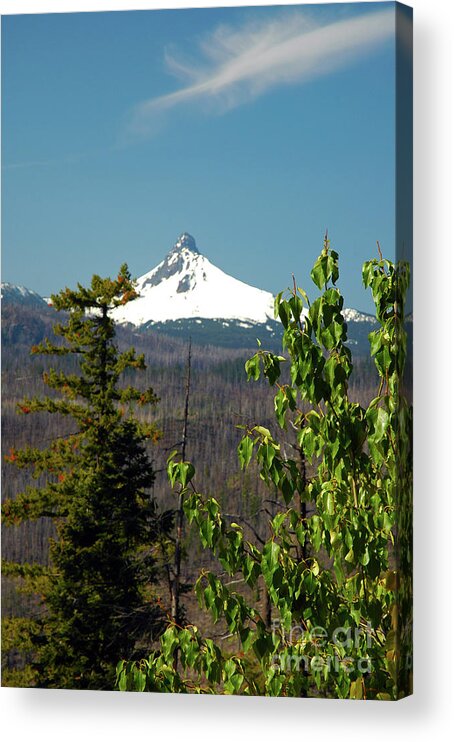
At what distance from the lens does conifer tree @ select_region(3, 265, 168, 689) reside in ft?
20.9

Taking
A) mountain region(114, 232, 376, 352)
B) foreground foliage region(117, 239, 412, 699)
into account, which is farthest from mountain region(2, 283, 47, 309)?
foreground foliage region(117, 239, 412, 699)

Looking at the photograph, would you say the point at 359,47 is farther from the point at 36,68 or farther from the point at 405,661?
the point at 405,661

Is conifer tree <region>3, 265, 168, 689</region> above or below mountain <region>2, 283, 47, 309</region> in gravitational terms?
below

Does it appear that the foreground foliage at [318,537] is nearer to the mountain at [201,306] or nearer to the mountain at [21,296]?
the mountain at [201,306]

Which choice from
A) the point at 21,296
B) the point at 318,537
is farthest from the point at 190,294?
the point at 318,537

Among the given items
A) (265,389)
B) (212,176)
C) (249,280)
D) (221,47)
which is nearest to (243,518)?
(265,389)

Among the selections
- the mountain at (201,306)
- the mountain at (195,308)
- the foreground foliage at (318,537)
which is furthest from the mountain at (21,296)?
the foreground foliage at (318,537)

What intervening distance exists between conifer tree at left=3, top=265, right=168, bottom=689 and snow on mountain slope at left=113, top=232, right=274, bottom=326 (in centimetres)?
9

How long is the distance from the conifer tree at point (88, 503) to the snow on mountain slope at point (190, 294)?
0.09 meters

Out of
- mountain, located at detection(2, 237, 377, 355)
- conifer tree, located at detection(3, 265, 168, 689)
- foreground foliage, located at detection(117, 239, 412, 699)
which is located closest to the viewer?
foreground foliage, located at detection(117, 239, 412, 699)

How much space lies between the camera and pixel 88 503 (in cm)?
645

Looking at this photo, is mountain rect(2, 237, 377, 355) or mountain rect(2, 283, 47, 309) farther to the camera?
mountain rect(2, 283, 47, 309)

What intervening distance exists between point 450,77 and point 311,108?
590 mm

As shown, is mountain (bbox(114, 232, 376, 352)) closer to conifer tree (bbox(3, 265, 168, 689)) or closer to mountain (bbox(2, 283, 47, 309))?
conifer tree (bbox(3, 265, 168, 689))
